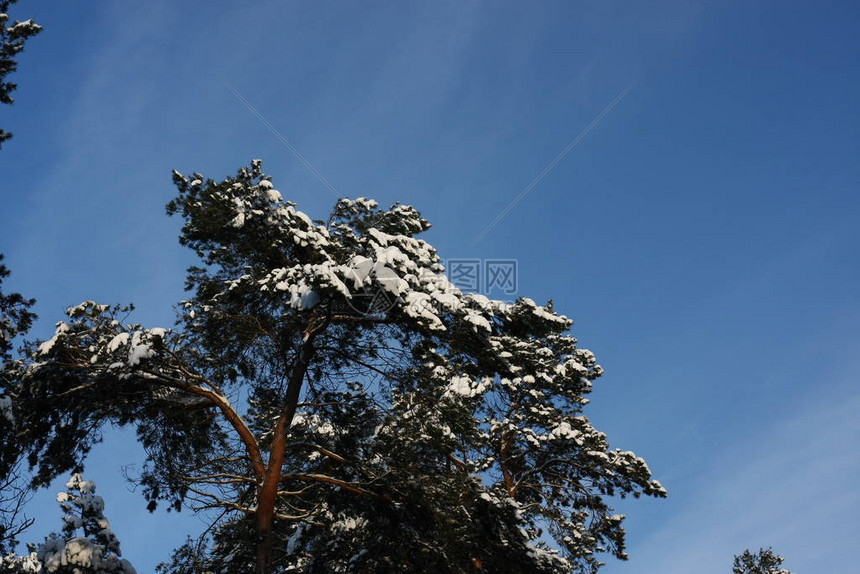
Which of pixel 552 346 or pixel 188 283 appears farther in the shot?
pixel 552 346

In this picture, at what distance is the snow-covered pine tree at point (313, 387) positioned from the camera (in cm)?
1140

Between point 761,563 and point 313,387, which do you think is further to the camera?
point 761,563

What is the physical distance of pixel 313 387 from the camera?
14.4 metres

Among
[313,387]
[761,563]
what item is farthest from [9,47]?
[761,563]

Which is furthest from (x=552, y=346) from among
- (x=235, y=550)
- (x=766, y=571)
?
(x=766, y=571)

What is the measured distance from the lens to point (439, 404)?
12430 mm

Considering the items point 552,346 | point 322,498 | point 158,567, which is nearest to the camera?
point 158,567

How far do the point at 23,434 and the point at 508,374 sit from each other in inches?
343

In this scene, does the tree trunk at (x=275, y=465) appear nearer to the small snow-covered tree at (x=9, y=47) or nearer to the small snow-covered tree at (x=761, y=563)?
the small snow-covered tree at (x=9, y=47)

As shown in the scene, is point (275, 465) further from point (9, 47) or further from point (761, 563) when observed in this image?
point (761, 563)

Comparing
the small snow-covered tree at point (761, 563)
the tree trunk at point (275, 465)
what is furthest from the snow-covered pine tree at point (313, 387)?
the small snow-covered tree at point (761, 563)

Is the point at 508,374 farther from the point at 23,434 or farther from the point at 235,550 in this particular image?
the point at 23,434

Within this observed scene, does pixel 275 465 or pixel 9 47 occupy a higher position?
pixel 9 47

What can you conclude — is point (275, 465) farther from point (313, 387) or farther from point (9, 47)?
point (9, 47)
